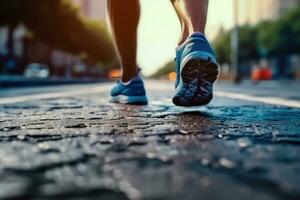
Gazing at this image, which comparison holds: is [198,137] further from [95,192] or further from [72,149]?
[95,192]

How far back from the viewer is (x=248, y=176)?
94 cm

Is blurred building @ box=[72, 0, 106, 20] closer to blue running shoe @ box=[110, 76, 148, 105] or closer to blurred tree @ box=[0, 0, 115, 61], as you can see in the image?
blurred tree @ box=[0, 0, 115, 61]

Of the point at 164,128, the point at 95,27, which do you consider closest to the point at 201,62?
the point at 164,128

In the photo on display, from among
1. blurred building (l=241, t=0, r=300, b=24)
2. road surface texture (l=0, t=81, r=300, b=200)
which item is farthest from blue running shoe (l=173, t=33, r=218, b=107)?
blurred building (l=241, t=0, r=300, b=24)

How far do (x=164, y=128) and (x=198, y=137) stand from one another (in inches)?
10.8

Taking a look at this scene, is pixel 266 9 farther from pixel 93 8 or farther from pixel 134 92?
pixel 134 92

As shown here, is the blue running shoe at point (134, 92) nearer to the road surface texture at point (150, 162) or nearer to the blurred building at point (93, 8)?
the road surface texture at point (150, 162)

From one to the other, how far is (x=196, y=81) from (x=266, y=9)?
80007 mm

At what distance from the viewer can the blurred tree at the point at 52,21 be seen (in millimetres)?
29188

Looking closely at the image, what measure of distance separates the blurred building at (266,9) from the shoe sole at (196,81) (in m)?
64.1

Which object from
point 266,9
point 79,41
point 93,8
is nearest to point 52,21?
point 79,41

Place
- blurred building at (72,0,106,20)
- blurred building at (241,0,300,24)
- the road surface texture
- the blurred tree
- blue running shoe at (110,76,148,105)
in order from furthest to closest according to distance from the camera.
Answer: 1. blurred building at (72,0,106,20)
2. blurred building at (241,0,300,24)
3. the blurred tree
4. blue running shoe at (110,76,148,105)
5. the road surface texture

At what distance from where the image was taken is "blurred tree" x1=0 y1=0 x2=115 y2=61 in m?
29.2

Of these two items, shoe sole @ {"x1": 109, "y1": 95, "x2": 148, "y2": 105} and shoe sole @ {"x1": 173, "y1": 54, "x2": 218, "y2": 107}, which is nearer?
shoe sole @ {"x1": 173, "y1": 54, "x2": 218, "y2": 107}
